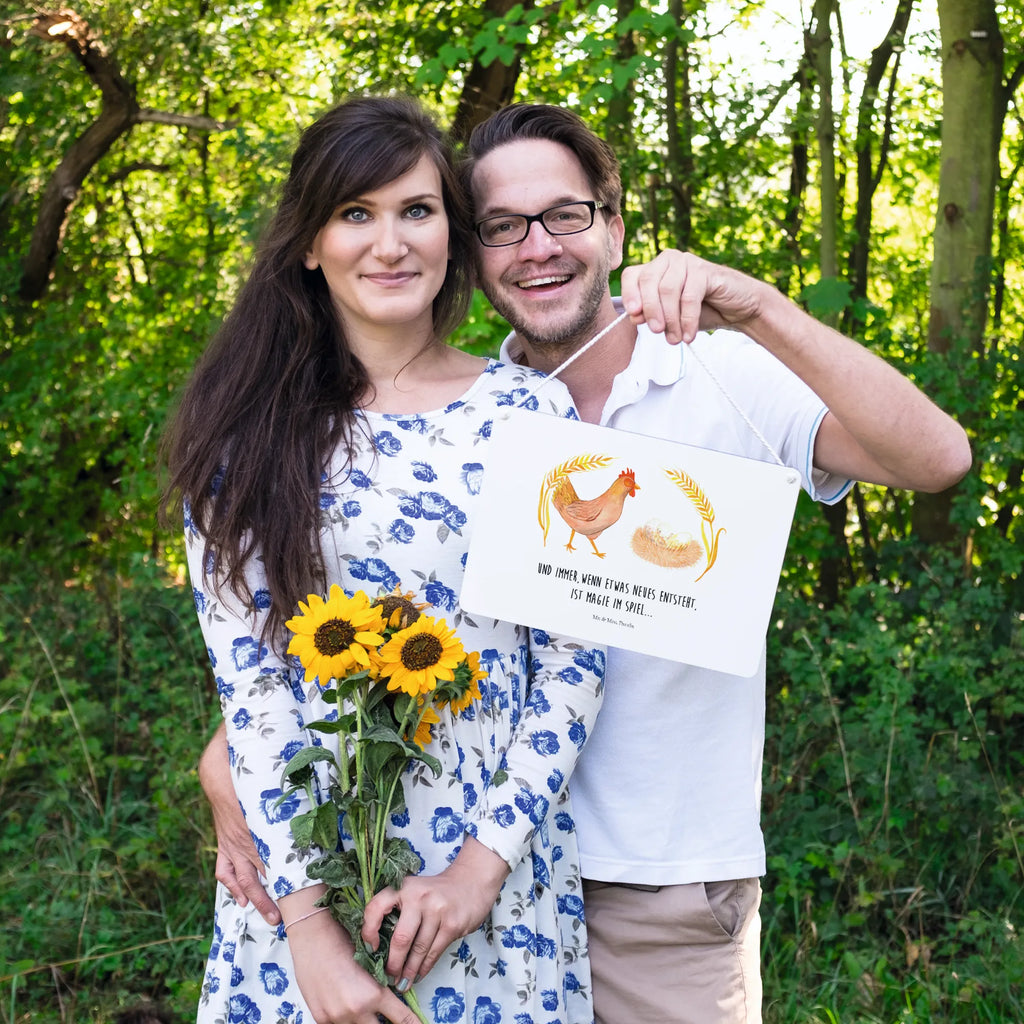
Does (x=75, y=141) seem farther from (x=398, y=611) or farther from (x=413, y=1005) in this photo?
(x=413, y=1005)

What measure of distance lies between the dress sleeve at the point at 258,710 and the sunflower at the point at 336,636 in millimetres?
241

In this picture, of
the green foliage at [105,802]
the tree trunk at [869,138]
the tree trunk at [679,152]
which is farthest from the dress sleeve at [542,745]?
the tree trunk at [869,138]

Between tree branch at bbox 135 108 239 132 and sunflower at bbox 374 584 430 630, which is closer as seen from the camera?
sunflower at bbox 374 584 430 630

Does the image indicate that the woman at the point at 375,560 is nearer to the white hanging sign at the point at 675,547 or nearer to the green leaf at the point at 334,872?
the green leaf at the point at 334,872

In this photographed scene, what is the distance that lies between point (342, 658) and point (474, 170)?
1165mm

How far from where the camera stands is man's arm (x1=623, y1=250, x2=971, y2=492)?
5.80 feet

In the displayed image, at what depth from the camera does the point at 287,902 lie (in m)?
1.77

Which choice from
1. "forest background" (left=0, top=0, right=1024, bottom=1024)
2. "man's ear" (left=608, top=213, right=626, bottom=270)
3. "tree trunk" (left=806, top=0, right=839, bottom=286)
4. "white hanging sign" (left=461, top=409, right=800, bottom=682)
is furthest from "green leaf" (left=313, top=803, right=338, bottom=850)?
"tree trunk" (left=806, top=0, right=839, bottom=286)

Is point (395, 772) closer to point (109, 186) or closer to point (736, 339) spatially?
point (736, 339)

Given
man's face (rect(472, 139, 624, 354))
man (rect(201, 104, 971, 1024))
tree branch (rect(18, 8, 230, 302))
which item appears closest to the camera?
man (rect(201, 104, 971, 1024))

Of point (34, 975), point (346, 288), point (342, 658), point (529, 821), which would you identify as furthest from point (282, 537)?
point (34, 975)

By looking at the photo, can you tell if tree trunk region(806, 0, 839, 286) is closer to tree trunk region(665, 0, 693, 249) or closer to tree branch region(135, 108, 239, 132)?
tree trunk region(665, 0, 693, 249)

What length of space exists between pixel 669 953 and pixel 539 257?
136 cm

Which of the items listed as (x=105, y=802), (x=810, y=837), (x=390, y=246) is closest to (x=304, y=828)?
(x=390, y=246)
